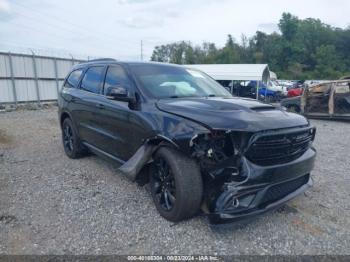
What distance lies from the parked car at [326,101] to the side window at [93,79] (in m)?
10.6

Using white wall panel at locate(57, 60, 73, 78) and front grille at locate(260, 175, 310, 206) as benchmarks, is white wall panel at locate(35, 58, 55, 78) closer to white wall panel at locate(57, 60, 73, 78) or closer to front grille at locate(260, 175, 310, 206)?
white wall panel at locate(57, 60, 73, 78)

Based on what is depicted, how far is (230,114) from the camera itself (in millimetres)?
3186

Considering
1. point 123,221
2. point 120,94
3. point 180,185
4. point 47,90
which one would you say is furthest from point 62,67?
point 180,185

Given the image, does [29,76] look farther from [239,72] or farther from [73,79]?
[239,72]

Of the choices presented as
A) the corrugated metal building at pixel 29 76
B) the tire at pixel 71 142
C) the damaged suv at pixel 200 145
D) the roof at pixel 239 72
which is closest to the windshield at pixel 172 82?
the damaged suv at pixel 200 145

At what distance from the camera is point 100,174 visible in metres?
5.11

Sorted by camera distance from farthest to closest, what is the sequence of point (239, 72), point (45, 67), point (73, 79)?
point (239, 72), point (45, 67), point (73, 79)

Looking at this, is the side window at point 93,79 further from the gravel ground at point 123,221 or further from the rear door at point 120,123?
the gravel ground at point 123,221

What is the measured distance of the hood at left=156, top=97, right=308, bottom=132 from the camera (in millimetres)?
3025

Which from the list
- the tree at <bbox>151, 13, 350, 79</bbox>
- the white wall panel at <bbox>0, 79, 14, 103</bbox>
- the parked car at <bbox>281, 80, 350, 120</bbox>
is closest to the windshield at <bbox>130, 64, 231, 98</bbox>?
the parked car at <bbox>281, 80, 350, 120</bbox>

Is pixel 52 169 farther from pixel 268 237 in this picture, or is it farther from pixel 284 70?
pixel 284 70

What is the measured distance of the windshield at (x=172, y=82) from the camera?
409 centimetres

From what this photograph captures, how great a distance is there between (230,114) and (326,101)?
1141 centimetres

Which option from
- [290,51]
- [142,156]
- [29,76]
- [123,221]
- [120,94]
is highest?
[290,51]
